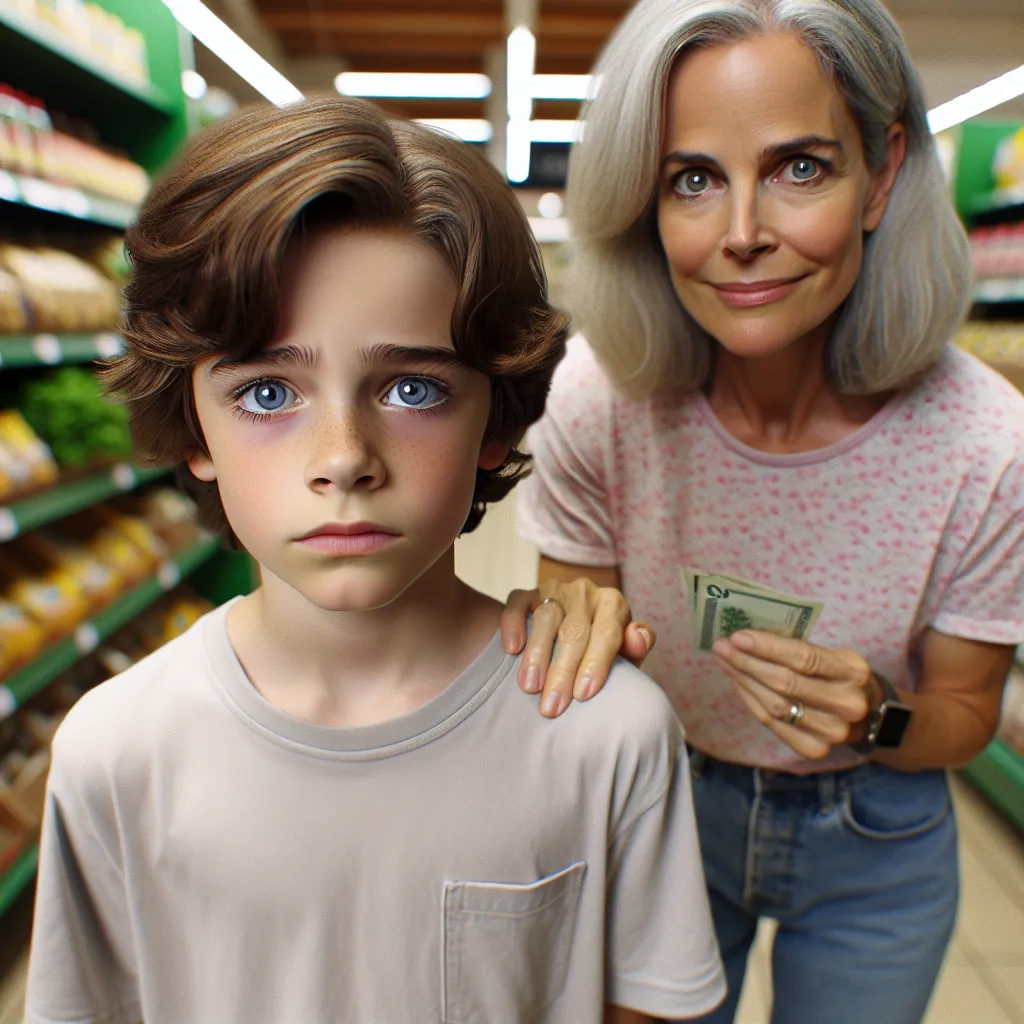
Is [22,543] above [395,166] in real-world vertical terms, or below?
below

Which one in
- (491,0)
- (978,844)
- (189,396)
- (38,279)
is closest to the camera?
(189,396)

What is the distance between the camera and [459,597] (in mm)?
906

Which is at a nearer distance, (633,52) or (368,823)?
(368,823)

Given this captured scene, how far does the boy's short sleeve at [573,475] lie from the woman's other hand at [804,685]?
29 cm

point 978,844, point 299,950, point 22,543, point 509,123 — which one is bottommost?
point 978,844

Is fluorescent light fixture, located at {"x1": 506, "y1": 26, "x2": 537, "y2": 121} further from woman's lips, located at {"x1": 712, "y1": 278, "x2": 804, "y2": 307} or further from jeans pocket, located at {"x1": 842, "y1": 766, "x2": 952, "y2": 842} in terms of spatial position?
jeans pocket, located at {"x1": 842, "y1": 766, "x2": 952, "y2": 842}

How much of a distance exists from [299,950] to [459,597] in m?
0.36

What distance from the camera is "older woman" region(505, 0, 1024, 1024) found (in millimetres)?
954

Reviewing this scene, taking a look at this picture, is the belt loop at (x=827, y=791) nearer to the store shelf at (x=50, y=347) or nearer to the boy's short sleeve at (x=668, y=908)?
the boy's short sleeve at (x=668, y=908)

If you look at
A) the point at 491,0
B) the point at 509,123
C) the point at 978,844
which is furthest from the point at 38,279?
the point at 509,123

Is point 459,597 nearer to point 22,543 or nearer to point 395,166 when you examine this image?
point 395,166

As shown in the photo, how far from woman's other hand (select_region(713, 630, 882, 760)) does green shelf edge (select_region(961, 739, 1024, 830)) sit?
7.45 feet

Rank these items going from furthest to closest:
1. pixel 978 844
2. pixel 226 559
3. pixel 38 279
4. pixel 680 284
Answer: pixel 226 559 < pixel 978 844 < pixel 38 279 < pixel 680 284

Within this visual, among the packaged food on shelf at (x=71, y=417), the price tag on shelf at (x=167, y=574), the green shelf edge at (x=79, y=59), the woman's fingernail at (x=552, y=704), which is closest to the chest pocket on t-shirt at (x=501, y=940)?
the woman's fingernail at (x=552, y=704)
